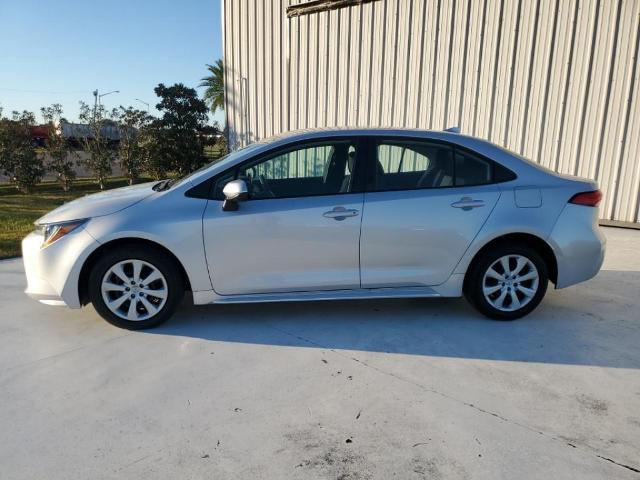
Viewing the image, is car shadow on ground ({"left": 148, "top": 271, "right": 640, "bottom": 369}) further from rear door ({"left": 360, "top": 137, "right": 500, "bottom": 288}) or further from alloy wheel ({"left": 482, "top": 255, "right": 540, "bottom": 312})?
rear door ({"left": 360, "top": 137, "right": 500, "bottom": 288})

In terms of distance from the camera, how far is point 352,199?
3.70 metres

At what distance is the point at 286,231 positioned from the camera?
142 inches

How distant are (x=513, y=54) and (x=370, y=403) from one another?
7247 millimetres

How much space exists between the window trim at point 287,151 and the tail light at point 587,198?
67.2 inches

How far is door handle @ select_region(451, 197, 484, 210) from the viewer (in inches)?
147

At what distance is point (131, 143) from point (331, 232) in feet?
40.2

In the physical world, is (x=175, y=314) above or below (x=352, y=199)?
below

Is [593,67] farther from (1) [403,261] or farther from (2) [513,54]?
(1) [403,261]

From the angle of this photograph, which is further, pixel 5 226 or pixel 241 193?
pixel 5 226

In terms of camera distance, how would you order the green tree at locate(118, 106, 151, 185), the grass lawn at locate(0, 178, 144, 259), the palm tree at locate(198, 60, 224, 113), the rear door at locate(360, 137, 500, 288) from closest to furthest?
the rear door at locate(360, 137, 500, 288)
the grass lawn at locate(0, 178, 144, 259)
the green tree at locate(118, 106, 151, 185)
the palm tree at locate(198, 60, 224, 113)

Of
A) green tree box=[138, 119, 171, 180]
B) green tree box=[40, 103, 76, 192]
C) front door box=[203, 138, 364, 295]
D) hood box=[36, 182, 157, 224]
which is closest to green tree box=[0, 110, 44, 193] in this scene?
green tree box=[40, 103, 76, 192]

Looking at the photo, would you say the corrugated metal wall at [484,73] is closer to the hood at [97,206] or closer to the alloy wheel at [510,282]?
the alloy wheel at [510,282]

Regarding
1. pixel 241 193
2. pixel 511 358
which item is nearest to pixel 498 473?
pixel 511 358

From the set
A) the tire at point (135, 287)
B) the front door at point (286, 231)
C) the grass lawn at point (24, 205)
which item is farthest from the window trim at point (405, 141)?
the grass lawn at point (24, 205)
